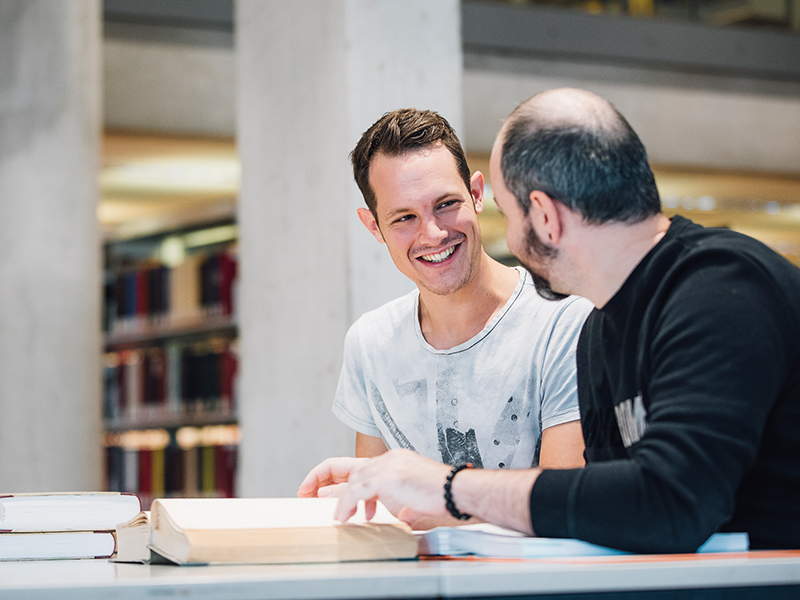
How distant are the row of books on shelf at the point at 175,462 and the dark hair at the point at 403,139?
321 cm

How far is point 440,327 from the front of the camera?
1.80 meters

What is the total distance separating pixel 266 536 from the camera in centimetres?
96

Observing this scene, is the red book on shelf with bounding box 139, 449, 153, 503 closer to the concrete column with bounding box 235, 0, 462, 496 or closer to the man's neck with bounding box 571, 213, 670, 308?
the concrete column with bounding box 235, 0, 462, 496

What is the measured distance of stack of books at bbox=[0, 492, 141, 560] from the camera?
128 centimetres

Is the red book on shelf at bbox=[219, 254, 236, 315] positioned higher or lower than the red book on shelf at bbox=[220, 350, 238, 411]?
higher

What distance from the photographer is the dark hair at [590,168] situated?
3.77ft

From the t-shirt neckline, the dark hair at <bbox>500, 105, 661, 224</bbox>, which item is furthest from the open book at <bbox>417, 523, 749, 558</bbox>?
the t-shirt neckline

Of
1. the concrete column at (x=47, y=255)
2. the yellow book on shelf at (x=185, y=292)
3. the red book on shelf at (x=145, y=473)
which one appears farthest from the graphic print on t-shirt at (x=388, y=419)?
the red book on shelf at (x=145, y=473)

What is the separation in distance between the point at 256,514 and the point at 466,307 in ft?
2.63

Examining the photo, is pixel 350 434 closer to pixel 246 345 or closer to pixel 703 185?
pixel 246 345

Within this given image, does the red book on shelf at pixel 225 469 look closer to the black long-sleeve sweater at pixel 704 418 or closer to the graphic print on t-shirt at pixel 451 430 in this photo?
the graphic print on t-shirt at pixel 451 430

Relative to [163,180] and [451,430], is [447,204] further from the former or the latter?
[163,180]

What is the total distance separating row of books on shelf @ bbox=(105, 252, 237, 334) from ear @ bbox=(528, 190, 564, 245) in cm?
365

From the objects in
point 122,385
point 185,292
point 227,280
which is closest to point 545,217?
point 227,280
